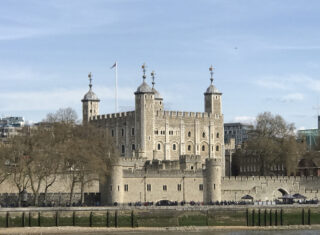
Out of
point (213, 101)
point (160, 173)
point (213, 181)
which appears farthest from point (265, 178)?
point (213, 101)

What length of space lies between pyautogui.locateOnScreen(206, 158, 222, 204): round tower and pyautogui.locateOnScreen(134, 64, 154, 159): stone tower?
20.1 metres

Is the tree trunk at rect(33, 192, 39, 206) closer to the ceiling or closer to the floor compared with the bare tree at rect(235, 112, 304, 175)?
closer to the floor

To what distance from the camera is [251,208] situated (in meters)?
90.9

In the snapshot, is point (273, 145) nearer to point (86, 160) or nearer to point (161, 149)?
point (161, 149)

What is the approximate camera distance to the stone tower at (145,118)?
119m

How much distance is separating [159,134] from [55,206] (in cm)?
3524

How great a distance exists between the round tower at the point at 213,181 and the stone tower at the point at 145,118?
66.1 ft

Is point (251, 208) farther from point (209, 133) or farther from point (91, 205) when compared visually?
point (209, 133)

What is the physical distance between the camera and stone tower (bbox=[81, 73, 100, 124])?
130 metres

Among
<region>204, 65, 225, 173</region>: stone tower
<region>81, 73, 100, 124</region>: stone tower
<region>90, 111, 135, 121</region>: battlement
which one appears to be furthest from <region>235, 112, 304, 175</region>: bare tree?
<region>81, 73, 100, 124</region>: stone tower

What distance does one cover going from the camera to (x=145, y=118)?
120 m

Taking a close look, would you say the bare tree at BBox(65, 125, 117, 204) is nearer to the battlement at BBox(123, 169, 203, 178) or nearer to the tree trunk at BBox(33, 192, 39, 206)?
the battlement at BBox(123, 169, 203, 178)

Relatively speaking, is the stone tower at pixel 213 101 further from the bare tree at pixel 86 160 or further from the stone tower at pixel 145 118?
the bare tree at pixel 86 160

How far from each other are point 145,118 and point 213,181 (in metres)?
22.3
